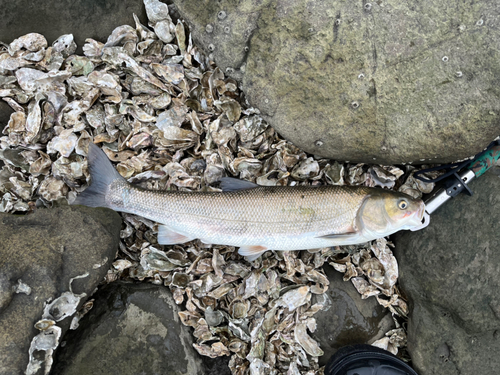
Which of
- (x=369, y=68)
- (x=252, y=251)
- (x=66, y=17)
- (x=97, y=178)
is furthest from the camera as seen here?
(x=66, y=17)

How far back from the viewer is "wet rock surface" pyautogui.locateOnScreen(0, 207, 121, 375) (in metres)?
2.79

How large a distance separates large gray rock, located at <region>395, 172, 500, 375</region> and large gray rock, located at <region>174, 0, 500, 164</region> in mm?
654

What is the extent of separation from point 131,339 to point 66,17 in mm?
3480

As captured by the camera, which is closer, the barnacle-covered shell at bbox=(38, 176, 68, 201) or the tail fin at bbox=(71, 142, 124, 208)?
the tail fin at bbox=(71, 142, 124, 208)

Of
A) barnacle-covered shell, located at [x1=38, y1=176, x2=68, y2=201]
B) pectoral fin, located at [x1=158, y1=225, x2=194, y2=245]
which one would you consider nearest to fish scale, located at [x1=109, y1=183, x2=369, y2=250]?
pectoral fin, located at [x1=158, y1=225, x2=194, y2=245]

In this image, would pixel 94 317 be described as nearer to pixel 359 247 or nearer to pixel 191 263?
pixel 191 263

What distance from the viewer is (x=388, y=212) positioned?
3064 mm

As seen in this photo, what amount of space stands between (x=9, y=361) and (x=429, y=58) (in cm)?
434

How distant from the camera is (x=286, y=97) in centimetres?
313

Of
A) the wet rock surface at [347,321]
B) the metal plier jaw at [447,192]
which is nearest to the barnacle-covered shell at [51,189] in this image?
the wet rock surface at [347,321]

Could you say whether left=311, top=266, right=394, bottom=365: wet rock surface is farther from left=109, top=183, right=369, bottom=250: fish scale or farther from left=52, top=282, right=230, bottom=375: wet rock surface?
left=52, top=282, right=230, bottom=375: wet rock surface

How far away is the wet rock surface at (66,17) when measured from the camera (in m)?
3.56

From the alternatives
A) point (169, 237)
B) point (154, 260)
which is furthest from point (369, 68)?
point (154, 260)

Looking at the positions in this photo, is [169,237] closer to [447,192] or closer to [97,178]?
[97,178]
